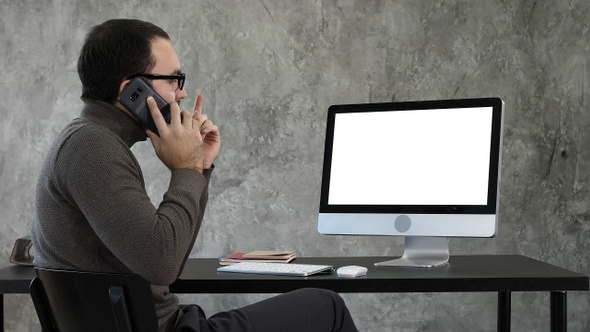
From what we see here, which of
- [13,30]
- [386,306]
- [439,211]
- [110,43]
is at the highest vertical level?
[13,30]

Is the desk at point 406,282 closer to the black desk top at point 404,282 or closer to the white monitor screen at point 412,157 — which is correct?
the black desk top at point 404,282

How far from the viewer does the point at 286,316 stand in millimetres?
1934

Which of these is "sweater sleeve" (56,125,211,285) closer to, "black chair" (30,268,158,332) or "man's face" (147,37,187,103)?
"black chair" (30,268,158,332)

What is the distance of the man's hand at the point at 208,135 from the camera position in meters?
2.13

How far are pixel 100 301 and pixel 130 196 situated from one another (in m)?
0.21

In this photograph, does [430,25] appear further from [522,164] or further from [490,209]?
[490,209]

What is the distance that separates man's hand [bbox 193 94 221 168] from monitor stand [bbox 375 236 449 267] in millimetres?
686

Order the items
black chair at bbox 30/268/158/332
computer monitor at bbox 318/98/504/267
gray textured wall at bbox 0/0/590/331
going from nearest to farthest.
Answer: black chair at bbox 30/268/158/332, computer monitor at bbox 318/98/504/267, gray textured wall at bbox 0/0/590/331

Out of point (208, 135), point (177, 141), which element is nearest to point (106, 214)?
point (177, 141)

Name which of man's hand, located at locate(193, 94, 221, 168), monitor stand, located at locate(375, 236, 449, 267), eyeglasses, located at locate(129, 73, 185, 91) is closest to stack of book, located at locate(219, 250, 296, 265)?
monitor stand, located at locate(375, 236, 449, 267)

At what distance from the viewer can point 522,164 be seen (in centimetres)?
423

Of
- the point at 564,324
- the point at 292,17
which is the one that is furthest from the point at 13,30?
the point at 564,324

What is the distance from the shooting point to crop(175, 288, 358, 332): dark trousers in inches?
73.2

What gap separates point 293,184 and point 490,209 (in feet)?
5.95
